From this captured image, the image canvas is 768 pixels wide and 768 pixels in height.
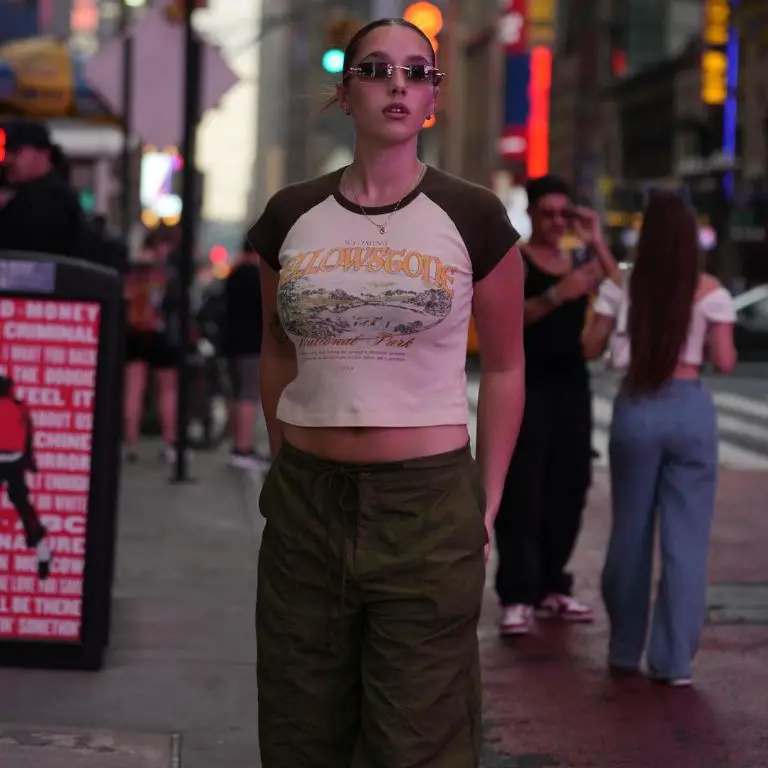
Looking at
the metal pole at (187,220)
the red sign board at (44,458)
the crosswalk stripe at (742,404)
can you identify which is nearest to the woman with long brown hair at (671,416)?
the red sign board at (44,458)

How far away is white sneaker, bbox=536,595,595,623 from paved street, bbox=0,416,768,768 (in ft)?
0.28

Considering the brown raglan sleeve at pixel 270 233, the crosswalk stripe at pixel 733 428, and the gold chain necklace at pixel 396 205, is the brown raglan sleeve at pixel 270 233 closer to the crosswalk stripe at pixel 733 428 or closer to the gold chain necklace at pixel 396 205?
the gold chain necklace at pixel 396 205

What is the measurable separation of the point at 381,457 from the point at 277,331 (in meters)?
0.51

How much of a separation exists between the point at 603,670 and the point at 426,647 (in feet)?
11.9

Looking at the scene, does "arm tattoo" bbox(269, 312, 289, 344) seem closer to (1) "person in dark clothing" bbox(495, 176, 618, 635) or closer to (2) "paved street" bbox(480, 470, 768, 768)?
(2) "paved street" bbox(480, 470, 768, 768)

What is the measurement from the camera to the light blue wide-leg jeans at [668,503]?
7.25 meters

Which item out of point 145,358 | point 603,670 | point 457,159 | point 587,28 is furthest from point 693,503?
point 457,159

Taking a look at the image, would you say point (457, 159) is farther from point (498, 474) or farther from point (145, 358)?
point (498, 474)

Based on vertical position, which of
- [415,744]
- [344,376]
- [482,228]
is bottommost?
[415,744]

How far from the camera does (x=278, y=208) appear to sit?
169 inches

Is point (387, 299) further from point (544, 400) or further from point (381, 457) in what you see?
point (544, 400)

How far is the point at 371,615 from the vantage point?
13.5 feet

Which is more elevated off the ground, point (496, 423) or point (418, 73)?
point (418, 73)

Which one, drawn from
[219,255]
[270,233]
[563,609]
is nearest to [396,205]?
[270,233]
